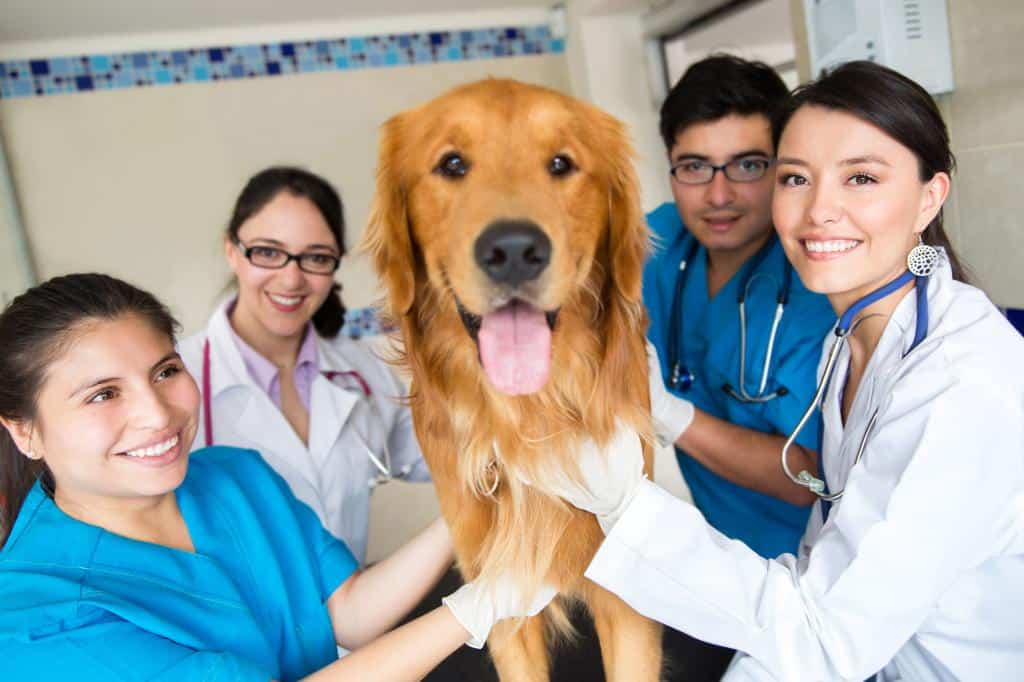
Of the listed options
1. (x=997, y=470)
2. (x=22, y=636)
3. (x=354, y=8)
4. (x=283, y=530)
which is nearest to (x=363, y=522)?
(x=283, y=530)

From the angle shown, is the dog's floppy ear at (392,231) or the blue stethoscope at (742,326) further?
the blue stethoscope at (742,326)

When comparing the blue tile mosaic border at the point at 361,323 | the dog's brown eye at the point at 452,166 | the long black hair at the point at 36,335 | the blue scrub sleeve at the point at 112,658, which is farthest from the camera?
the blue tile mosaic border at the point at 361,323

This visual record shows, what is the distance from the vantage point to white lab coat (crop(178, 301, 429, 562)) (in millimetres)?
1792

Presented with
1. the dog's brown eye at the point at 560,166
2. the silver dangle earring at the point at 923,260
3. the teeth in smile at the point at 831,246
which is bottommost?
the silver dangle earring at the point at 923,260

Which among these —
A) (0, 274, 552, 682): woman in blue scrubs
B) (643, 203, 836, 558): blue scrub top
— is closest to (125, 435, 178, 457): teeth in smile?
(0, 274, 552, 682): woman in blue scrubs

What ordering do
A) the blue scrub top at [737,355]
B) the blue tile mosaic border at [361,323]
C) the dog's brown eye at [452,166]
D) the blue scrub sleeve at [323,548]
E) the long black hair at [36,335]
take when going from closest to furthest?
the long black hair at [36,335]
the dog's brown eye at [452,166]
the blue scrub sleeve at [323,548]
the blue scrub top at [737,355]
the blue tile mosaic border at [361,323]

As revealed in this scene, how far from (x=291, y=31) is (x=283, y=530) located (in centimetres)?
296

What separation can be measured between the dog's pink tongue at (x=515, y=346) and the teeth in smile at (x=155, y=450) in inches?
21.8

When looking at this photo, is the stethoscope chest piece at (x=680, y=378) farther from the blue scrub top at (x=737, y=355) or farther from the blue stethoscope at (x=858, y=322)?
the blue stethoscope at (x=858, y=322)

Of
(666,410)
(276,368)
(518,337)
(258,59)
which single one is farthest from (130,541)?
(258,59)

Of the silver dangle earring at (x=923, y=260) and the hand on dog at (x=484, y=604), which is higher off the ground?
the silver dangle earring at (x=923, y=260)

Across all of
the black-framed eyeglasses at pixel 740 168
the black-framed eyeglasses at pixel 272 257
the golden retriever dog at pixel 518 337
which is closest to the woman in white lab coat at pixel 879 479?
the golden retriever dog at pixel 518 337

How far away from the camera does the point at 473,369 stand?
127 cm

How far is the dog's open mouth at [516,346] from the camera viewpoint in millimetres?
1104
